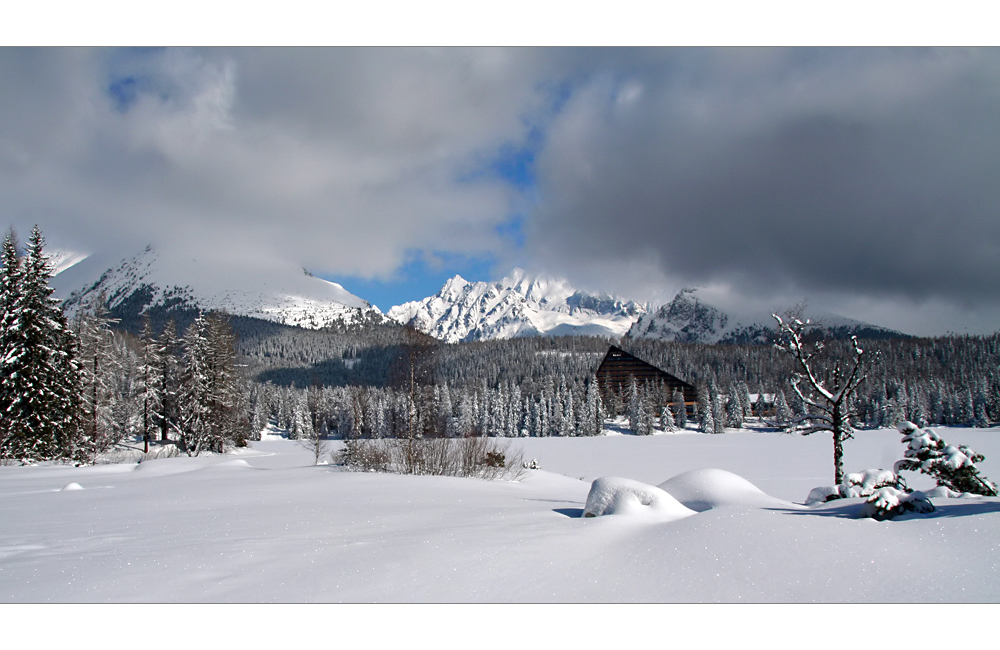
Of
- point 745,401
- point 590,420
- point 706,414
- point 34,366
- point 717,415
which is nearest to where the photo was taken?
point 34,366

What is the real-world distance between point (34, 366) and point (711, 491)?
27853 mm

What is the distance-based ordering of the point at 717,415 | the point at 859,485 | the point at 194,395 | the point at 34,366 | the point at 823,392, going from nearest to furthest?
the point at 859,485, the point at 823,392, the point at 34,366, the point at 194,395, the point at 717,415

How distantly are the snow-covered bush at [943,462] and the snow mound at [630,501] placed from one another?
4018 millimetres

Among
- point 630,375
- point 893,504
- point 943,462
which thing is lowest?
point 893,504

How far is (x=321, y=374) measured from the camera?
157 metres

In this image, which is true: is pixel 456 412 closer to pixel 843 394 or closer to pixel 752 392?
pixel 843 394

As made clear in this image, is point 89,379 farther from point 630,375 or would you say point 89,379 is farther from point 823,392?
point 630,375

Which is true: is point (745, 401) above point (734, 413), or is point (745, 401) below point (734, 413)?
above

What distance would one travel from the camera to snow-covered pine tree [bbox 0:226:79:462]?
21.0 m

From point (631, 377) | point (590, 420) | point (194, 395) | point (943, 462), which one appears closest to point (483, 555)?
point (943, 462)

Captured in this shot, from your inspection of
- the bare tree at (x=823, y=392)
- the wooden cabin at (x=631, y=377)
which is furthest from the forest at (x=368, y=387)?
the wooden cabin at (x=631, y=377)

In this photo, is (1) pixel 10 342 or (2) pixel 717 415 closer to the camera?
(1) pixel 10 342

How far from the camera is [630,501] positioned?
275 inches

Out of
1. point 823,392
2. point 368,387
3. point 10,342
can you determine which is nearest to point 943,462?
point 823,392
